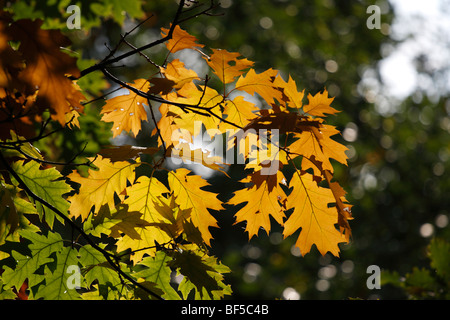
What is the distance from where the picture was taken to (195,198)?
131cm

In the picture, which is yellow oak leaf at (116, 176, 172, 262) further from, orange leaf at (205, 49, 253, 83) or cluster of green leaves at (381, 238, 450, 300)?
cluster of green leaves at (381, 238, 450, 300)

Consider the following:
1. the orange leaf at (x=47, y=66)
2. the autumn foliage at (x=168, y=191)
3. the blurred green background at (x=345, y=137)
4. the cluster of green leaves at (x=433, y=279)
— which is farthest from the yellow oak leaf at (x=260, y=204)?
the blurred green background at (x=345, y=137)

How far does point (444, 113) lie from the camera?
954 centimetres

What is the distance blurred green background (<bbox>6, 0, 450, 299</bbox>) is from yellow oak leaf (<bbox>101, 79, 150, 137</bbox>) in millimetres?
5142

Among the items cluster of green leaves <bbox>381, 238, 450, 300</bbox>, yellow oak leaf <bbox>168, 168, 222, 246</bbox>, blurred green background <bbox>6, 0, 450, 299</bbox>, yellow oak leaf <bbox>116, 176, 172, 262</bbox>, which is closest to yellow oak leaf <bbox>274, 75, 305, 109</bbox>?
yellow oak leaf <bbox>168, 168, 222, 246</bbox>

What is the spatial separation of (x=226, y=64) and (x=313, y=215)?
0.57 metres

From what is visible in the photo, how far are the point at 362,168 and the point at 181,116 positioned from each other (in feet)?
26.7

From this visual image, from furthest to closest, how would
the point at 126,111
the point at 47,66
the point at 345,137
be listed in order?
the point at 345,137, the point at 126,111, the point at 47,66

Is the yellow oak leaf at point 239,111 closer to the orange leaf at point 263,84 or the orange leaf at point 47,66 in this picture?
the orange leaf at point 263,84

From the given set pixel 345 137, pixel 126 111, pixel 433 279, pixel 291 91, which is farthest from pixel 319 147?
pixel 345 137

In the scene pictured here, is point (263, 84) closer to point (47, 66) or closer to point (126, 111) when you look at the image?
point (126, 111)

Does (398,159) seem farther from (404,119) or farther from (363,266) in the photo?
(363,266)
